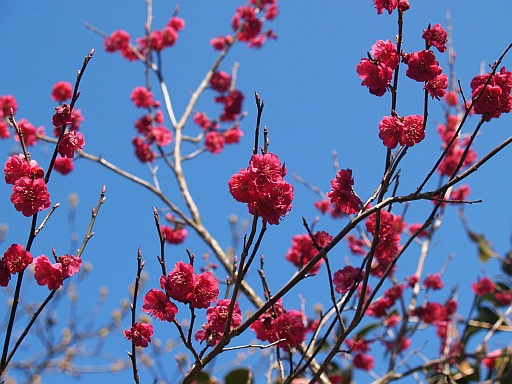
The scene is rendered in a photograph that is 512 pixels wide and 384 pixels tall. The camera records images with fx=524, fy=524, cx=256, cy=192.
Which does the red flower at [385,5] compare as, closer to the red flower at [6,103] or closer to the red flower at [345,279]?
the red flower at [345,279]

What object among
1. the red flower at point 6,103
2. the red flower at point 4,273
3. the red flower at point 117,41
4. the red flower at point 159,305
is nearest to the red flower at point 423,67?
the red flower at point 159,305

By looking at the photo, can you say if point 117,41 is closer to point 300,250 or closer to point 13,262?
point 300,250

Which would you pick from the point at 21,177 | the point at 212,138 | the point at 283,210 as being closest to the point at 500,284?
the point at 212,138

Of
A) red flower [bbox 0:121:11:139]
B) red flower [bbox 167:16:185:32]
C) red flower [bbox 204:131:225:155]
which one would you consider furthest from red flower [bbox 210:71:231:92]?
red flower [bbox 0:121:11:139]

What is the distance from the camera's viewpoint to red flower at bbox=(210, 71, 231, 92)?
5375 millimetres

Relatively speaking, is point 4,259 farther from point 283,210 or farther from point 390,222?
point 390,222

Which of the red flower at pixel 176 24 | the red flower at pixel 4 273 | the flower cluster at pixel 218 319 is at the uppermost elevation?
the red flower at pixel 176 24

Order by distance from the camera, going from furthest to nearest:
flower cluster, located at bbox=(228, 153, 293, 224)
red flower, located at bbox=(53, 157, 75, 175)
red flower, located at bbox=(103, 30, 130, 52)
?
1. red flower, located at bbox=(103, 30, 130, 52)
2. red flower, located at bbox=(53, 157, 75, 175)
3. flower cluster, located at bbox=(228, 153, 293, 224)

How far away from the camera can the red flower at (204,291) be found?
5.33ft

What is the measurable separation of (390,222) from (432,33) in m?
0.71

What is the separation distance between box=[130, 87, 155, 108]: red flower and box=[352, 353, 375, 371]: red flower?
9.77ft

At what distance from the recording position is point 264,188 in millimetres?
1500

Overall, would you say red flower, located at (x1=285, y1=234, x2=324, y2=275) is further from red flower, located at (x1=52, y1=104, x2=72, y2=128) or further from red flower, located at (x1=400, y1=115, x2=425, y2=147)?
red flower, located at (x1=52, y1=104, x2=72, y2=128)

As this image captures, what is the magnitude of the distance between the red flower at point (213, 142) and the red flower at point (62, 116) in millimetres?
3347
